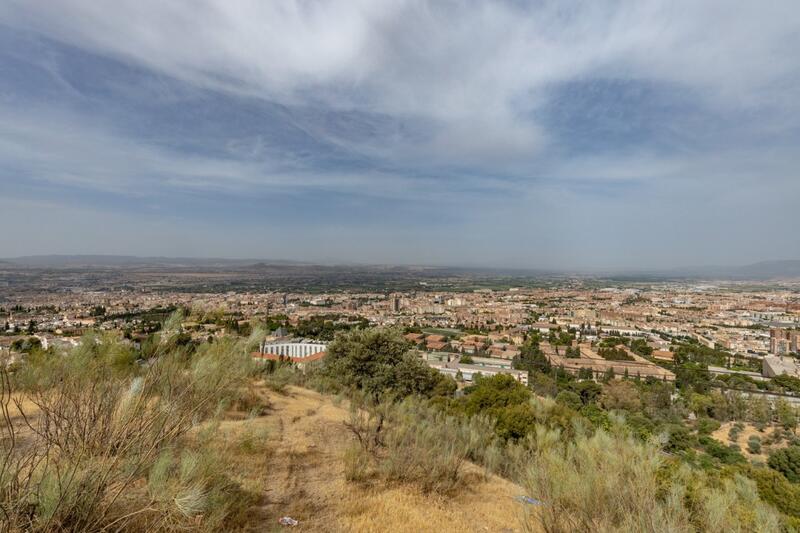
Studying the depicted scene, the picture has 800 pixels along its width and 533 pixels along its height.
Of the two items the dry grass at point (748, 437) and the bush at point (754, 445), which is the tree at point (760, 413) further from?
the bush at point (754, 445)

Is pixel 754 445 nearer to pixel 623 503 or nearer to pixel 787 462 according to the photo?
pixel 787 462

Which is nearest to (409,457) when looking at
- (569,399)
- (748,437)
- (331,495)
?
(331,495)

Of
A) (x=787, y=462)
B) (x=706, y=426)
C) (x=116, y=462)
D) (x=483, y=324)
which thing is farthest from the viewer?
(x=483, y=324)

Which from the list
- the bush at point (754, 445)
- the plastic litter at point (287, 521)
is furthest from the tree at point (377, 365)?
the bush at point (754, 445)

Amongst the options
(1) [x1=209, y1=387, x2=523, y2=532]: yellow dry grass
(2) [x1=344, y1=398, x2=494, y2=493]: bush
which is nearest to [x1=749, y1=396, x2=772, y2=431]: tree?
(1) [x1=209, y1=387, x2=523, y2=532]: yellow dry grass

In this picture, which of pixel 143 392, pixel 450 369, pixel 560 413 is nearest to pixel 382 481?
pixel 143 392

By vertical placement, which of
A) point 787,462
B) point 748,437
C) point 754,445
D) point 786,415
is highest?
point 787,462
